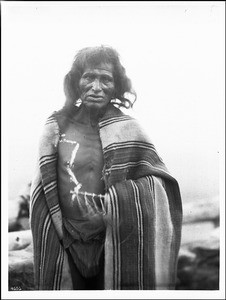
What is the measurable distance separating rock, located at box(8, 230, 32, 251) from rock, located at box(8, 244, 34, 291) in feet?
0.04

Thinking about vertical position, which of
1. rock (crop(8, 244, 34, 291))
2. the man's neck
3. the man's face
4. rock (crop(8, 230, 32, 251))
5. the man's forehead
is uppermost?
the man's forehead

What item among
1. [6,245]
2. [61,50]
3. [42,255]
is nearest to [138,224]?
[42,255]

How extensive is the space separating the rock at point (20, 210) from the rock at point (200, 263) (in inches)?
21.2

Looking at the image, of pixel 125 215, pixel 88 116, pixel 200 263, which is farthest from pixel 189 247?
pixel 88 116

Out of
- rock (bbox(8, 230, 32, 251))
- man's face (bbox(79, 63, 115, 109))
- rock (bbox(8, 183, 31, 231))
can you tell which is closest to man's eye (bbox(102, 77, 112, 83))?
man's face (bbox(79, 63, 115, 109))

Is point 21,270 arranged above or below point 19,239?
below

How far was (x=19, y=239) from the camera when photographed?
1711mm

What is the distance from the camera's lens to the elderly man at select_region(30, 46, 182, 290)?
166 cm

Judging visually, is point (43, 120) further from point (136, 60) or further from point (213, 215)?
point (213, 215)

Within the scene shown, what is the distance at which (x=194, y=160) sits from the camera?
1.73 meters

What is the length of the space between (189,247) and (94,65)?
0.69 metres

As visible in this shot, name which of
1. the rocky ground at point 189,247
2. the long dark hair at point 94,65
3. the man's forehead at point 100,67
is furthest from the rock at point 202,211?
the man's forehead at point 100,67

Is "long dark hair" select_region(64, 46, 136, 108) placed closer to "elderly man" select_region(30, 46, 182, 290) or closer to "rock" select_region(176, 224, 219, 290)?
"elderly man" select_region(30, 46, 182, 290)

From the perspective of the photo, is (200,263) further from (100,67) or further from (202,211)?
(100,67)
